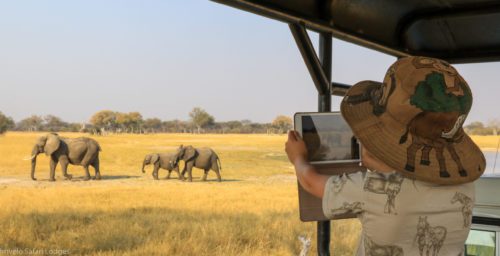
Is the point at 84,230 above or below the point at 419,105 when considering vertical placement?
below

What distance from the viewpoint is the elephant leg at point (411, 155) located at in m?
0.86

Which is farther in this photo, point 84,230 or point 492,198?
point 84,230

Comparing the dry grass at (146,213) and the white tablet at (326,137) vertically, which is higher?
the white tablet at (326,137)

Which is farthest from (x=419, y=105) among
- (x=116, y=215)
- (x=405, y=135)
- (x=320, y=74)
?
(x=116, y=215)

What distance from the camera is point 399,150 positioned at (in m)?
0.87

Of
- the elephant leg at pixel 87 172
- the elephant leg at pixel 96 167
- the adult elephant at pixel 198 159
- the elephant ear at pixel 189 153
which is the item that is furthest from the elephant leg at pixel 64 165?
the elephant ear at pixel 189 153

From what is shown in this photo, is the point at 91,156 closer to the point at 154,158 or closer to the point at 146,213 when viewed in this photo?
the point at 154,158

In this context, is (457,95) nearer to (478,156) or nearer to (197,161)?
(478,156)

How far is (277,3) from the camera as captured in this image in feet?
5.65

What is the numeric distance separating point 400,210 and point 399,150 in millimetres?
101

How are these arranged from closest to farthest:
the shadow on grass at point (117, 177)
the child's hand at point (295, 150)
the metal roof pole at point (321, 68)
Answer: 1. the child's hand at point (295, 150)
2. the metal roof pole at point (321, 68)
3. the shadow on grass at point (117, 177)

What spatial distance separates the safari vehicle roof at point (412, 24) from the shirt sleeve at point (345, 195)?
981mm

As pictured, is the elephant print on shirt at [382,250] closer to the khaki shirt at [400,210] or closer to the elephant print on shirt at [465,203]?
the khaki shirt at [400,210]

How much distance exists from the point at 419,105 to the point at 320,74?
113 cm
